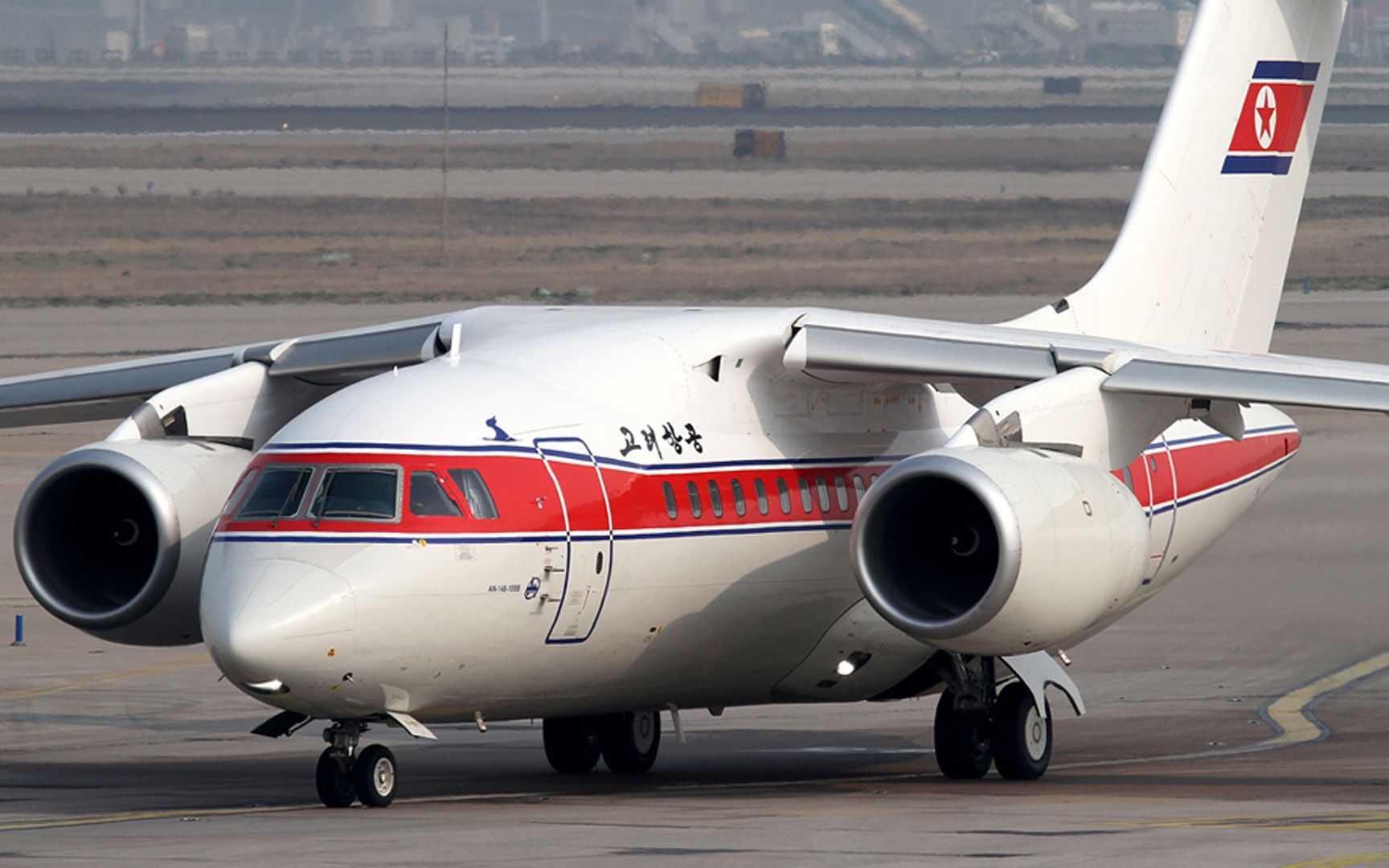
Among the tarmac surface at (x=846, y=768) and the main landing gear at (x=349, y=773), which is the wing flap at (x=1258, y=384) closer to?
the tarmac surface at (x=846, y=768)

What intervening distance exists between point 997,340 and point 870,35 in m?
134

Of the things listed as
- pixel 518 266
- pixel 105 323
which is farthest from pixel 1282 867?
pixel 518 266

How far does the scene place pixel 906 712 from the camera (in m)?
24.0

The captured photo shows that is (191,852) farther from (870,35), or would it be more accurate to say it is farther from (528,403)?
(870,35)

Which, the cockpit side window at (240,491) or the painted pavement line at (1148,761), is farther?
the cockpit side window at (240,491)

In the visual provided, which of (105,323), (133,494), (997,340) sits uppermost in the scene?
(997,340)

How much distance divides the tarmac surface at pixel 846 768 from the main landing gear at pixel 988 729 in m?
0.29

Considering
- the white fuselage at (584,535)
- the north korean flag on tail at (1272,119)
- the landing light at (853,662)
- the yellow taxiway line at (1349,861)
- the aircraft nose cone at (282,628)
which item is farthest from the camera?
the north korean flag on tail at (1272,119)

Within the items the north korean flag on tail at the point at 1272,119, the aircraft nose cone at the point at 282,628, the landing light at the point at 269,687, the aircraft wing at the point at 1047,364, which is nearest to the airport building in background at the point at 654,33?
the north korean flag on tail at the point at 1272,119

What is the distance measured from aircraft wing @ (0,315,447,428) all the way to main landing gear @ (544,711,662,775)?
3026 mm

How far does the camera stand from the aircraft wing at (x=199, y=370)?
19.1m

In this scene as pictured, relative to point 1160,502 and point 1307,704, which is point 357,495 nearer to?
point 1160,502

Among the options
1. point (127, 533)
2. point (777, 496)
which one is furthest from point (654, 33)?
point (777, 496)

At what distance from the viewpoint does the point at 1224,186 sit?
74.6 ft
